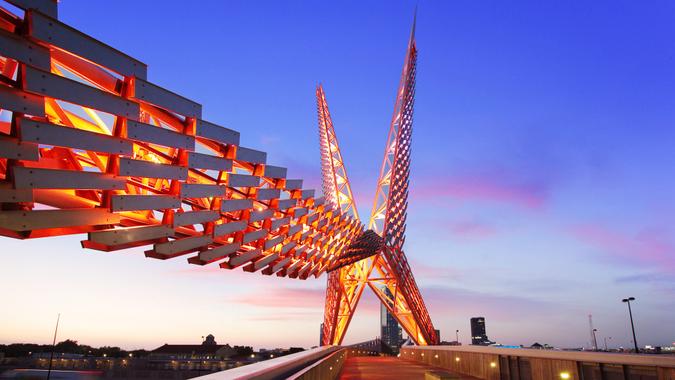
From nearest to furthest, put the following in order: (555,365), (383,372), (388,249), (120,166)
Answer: (120,166) < (555,365) < (383,372) < (388,249)

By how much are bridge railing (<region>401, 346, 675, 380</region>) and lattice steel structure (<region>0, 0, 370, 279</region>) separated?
8434mm

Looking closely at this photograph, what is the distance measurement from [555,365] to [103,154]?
1134cm

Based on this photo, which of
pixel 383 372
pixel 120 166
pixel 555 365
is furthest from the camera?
pixel 383 372

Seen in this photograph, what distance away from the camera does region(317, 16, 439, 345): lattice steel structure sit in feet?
149

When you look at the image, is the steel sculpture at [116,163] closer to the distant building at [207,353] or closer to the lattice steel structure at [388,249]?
the distant building at [207,353]

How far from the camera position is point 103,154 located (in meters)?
6.74

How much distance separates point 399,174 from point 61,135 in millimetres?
42836

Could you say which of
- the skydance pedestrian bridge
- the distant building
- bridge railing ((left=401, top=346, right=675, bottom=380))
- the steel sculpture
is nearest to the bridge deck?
bridge railing ((left=401, top=346, right=675, bottom=380))

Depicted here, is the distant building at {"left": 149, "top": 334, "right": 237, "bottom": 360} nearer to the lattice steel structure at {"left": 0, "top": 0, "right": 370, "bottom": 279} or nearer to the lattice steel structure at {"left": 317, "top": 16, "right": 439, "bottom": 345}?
the lattice steel structure at {"left": 317, "top": 16, "right": 439, "bottom": 345}

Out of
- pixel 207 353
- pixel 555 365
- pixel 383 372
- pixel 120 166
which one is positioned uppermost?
pixel 120 166

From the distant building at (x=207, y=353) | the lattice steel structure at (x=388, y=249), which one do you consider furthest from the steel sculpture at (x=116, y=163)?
the lattice steel structure at (x=388, y=249)

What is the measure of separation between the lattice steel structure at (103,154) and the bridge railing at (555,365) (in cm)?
843

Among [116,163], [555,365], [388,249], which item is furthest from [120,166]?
[388,249]

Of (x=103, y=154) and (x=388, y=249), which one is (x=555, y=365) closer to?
(x=103, y=154)
